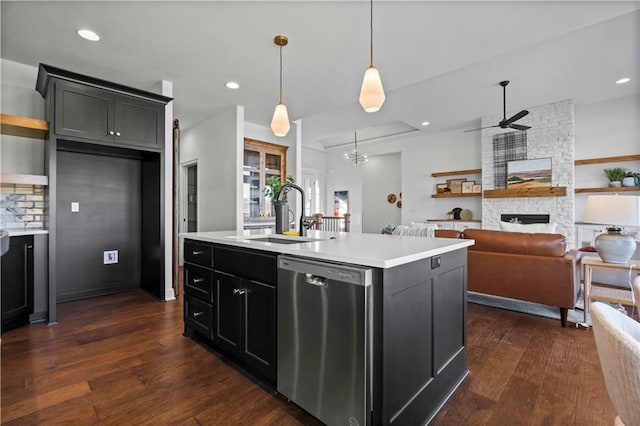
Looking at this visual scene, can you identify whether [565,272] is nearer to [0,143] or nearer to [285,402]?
[285,402]

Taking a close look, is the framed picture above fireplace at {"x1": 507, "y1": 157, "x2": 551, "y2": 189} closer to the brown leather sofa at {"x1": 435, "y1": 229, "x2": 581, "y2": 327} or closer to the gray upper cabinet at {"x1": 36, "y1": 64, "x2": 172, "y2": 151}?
the brown leather sofa at {"x1": 435, "y1": 229, "x2": 581, "y2": 327}

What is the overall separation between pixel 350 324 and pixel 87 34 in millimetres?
3356

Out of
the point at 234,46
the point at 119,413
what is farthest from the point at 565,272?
the point at 234,46

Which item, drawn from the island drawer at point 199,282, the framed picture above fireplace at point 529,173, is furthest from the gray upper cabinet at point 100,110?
the framed picture above fireplace at point 529,173

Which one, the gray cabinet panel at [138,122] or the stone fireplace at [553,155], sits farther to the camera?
the stone fireplace at [553,155]

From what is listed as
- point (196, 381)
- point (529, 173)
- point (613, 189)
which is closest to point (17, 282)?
point (196, 381)

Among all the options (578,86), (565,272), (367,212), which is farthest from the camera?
(367,212)

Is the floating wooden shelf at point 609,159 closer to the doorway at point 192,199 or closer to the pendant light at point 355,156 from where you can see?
the pendant light at point 355,156

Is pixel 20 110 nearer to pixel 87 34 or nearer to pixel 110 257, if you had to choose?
pixel 87 34

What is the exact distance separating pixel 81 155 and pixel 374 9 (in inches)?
145

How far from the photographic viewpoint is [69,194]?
3553 millimetres

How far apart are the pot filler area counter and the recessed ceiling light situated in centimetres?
234

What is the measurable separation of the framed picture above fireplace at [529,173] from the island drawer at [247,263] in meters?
6.21

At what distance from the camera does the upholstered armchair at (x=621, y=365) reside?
59 centimetres
